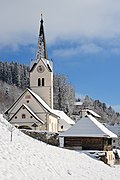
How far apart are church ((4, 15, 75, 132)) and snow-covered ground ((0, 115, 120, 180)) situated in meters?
32.1

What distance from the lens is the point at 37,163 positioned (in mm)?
14516

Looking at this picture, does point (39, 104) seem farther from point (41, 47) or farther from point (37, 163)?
point (37, 163)

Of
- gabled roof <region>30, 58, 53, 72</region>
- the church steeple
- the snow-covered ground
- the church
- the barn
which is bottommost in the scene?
the snow-covered ground

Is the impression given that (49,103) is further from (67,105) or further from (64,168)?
(64,168)

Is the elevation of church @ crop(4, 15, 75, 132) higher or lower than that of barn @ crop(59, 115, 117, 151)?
higher

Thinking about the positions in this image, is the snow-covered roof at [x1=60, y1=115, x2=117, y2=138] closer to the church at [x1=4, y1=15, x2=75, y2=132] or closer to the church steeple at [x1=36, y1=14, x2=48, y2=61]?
the church at [x1=4, y1=15, x2=75, y2=132]

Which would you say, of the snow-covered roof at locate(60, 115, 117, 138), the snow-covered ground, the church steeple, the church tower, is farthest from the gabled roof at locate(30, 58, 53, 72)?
the snow-covered ground

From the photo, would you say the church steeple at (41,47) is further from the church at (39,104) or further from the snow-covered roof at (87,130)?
the snow-covered roof at (87,130)

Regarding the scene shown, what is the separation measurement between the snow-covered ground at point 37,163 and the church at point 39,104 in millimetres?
32129

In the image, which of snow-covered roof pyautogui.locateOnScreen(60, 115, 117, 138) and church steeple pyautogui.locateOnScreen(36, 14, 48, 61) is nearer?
snow-covered roof pyautogui.locateOnScreen(60, 115, 117, 138)

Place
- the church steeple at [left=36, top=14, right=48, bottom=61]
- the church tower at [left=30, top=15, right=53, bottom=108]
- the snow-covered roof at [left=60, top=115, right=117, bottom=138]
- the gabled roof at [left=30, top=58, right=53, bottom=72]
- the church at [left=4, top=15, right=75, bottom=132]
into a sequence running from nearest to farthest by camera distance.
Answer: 1. the snow-covered roof at [left=60, top=115, right=117, bottom=138]
2. the church at [left=4, top=15, right=75, bottom=132]
3. the church tower at [left=30, top=15, right=53, bottom=108]
4. the gabled roof at [left=30, top=58, right=53, bottom=72]
5. the church steeple at [left=36, top=14, right=48, bottom=61]

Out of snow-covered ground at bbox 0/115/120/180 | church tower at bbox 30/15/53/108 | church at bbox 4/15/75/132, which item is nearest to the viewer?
snow-covered ground at bbox 0/115/120/180

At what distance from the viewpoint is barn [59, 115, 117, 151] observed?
3139cm

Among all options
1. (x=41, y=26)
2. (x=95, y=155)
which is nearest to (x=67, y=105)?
(x=41, y=26)
